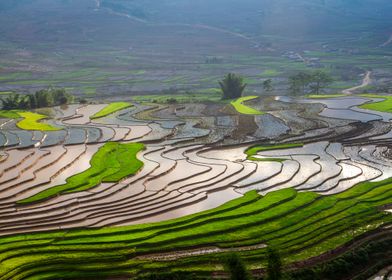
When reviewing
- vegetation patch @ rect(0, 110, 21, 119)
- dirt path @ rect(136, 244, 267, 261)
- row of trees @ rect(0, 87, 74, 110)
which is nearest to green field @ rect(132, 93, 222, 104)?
row of trees @ rect(0, 87, 74, 110)

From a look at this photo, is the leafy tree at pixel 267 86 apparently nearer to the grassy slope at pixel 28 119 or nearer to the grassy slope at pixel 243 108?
the grassy slope at pixel 243 108

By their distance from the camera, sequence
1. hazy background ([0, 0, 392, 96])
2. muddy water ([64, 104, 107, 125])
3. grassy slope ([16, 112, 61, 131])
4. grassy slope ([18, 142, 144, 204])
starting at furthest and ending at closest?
hazy background ([0, 0, 392, 96])
muddy water ([64, 104, 107, 125])
grassy slope ([16, 112, 61, 131])
grassy slope ([18, 142, 144, 204])

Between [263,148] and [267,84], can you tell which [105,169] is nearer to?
[263,148]

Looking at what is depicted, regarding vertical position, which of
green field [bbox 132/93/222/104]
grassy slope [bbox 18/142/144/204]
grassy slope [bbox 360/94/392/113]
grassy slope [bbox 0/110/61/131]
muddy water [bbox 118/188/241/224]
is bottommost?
green field [bbox 132/93/222/104]

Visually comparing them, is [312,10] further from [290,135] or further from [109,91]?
[290,135]

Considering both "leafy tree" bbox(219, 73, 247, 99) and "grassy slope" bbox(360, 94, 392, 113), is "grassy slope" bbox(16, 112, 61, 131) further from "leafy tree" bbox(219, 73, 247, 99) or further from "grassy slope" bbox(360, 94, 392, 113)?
"grassy slope" bbox(360, 94, 392, 113)

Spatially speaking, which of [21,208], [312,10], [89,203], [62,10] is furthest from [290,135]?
[62,10]

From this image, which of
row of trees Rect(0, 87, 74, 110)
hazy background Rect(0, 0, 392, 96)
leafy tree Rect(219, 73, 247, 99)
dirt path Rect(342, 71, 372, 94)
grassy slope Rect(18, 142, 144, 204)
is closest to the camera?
grassy slope Rect(18, 142, 144, 204)
